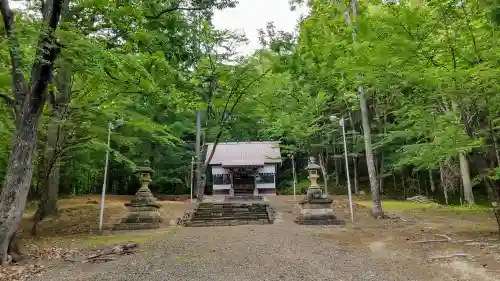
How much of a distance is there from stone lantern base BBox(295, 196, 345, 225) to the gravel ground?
11.5 ft

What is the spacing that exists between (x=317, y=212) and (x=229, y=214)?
402 cm

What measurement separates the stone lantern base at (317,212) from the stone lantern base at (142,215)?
538 centimetres

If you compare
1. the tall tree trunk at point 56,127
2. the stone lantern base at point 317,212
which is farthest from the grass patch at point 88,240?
the stone lantern base at point 317,212

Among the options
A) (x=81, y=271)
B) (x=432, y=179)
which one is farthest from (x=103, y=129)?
(x=432, y=179)

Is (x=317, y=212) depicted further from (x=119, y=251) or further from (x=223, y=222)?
(x=119, y=251)

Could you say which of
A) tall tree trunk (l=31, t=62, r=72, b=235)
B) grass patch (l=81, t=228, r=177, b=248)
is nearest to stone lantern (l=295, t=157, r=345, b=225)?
grass patch (l=81, t=228, r=177, b=248)

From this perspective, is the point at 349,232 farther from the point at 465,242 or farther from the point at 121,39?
the point at 121,39

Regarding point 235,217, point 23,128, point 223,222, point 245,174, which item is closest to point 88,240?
point 23,128

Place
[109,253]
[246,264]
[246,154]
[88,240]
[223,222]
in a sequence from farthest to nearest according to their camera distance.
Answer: [246,154], [223,222], [88,240], [109,253], [246,264]

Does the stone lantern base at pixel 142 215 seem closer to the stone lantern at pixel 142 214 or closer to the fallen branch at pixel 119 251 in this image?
the stone lantern at pixel 142 214

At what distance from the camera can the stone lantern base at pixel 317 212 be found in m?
12.3

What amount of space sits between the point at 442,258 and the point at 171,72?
787cm

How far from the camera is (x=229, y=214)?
14625 millimetres

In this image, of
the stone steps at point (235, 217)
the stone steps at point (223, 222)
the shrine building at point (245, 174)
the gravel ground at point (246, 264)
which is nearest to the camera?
the gravel ground at point (246, 264)
